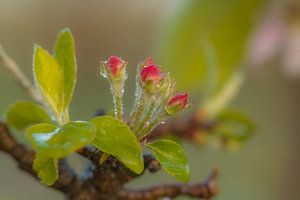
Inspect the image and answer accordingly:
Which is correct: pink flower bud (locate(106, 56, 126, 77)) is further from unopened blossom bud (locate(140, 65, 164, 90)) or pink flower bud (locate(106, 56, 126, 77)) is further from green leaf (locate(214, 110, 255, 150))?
green leaf (locate(214, 110, 255, 150))

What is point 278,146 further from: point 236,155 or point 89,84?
point 89,84

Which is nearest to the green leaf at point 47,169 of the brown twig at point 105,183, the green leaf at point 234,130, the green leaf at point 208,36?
the brown twig at point 105,183

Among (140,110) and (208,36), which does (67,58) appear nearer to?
(140,110)

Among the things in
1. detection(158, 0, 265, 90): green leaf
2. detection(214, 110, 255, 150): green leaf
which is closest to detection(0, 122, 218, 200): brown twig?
detection(214, 110, 255, 150): green leaf

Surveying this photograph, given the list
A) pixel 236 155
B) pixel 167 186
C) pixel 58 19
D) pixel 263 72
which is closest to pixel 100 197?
pixel 167 186

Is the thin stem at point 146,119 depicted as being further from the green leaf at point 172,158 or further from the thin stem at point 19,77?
the thin stem at point 19,77
